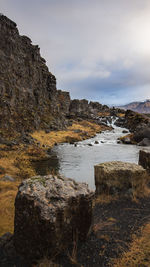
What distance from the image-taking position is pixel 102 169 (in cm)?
948

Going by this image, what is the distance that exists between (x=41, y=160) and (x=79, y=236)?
16940mm

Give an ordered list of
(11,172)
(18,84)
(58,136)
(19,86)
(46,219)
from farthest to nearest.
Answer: (58,136) → (19,86) → (18,84) → (11,172) → (46,219)

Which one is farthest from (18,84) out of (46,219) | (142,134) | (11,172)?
(46,219)

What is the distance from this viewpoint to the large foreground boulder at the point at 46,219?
4453mm

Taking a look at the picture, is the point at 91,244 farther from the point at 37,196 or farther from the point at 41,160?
the point at 41,160

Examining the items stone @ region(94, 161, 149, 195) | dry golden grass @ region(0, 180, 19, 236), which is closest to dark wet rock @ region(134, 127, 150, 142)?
stone @ region(94, 161, 149, 195)

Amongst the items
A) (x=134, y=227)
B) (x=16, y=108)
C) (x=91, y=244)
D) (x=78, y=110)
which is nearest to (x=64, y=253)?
(x=91, y=244)

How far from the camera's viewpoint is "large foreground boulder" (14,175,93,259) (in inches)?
175

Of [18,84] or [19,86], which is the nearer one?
[18,84]

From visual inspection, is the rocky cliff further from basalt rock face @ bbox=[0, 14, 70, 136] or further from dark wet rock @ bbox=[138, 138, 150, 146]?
dark wet rock @ bbox=[138, 138, 150, 146]

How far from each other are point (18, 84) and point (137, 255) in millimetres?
39286

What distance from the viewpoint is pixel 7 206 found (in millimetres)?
8375

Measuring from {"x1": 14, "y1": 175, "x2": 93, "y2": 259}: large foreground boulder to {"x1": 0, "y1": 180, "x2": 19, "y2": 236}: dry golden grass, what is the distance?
2.33 meters

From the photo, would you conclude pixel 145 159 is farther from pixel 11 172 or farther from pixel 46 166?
pixel 11 172
